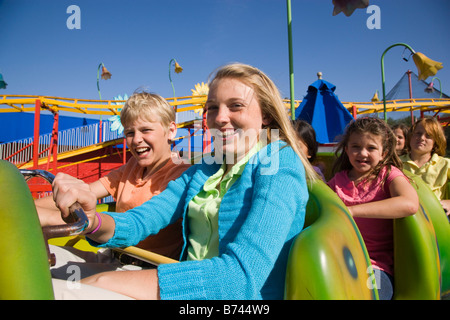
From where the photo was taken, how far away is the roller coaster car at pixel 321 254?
14.7 inches

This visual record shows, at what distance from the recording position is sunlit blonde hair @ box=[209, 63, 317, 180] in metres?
0.86

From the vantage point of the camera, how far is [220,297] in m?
0.57

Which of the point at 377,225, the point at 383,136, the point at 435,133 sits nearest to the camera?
the point at 377,225

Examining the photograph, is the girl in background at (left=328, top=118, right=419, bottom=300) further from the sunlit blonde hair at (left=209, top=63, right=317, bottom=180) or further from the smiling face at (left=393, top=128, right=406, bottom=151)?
the smiling face at (left=393, top=128, right=406, bottom=151)

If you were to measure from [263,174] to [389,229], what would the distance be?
2.53 feet

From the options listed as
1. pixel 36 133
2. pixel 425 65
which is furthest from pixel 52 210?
pixel 36 133

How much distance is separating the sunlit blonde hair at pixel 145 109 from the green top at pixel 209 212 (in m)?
0.54

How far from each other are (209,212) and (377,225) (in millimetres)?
774

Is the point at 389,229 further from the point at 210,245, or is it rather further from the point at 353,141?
the point at 210,245

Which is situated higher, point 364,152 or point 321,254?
point 364,152

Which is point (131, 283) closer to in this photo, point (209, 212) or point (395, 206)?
point (209, 212)

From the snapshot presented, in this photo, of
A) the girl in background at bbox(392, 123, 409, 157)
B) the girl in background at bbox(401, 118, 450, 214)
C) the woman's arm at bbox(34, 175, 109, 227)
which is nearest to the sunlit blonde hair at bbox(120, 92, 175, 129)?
the woman's arm at bbox(34, 175, 109, 227)

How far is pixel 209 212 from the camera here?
812 mm

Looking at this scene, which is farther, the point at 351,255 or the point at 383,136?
the point at 383,136
